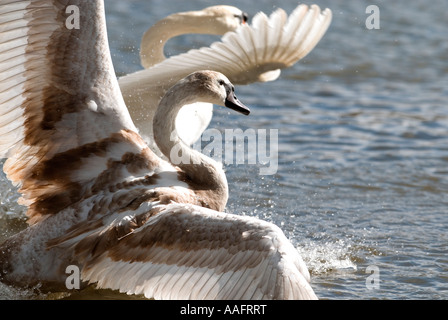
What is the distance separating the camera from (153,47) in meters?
7.68

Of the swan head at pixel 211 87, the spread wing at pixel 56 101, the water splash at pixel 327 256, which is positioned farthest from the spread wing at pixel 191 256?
the water splash at pixel 327 256

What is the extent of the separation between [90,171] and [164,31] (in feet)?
9.87

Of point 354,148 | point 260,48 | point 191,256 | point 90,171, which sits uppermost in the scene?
point 260,48

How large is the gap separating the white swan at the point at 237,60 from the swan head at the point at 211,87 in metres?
0.72

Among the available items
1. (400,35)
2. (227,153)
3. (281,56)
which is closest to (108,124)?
(281,56)

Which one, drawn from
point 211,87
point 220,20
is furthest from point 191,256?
point 220,20

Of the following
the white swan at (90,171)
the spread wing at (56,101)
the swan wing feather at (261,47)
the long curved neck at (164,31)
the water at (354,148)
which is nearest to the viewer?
the white swan at (90,171)

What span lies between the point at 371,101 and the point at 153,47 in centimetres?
423

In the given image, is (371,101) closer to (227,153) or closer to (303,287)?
(227,153)

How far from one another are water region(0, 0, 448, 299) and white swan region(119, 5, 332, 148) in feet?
3.73

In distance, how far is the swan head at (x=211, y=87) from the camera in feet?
17.5

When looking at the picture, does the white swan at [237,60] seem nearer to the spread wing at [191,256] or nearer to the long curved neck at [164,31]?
the long curved neck at [164,31]

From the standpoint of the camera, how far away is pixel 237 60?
6242mm

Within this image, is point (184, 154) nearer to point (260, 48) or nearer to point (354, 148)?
point (260, 48)
